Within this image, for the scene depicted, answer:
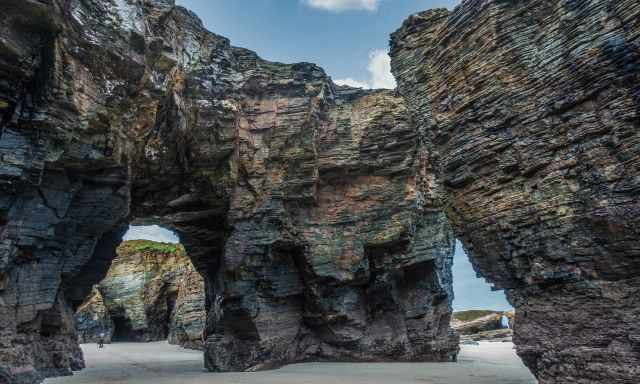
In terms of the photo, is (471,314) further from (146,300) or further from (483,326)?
(146,300)

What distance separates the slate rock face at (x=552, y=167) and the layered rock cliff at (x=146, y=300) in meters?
27.9

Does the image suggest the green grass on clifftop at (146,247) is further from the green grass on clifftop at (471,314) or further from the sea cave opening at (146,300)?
the green grass on clifftop at (471,314)

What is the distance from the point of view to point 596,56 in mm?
9047

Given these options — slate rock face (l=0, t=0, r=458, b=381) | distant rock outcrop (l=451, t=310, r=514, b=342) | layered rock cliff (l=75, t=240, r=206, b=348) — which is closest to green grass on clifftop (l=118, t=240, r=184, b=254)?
layered rock cliff (l=75, t=240, r=206, b=348)

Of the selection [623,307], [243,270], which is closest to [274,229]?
[243,270]

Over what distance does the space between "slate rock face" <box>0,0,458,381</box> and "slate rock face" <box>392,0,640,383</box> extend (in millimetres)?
7502

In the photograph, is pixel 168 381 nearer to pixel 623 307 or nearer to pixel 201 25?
pixel 623 307

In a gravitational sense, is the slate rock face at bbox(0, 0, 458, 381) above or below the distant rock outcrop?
above

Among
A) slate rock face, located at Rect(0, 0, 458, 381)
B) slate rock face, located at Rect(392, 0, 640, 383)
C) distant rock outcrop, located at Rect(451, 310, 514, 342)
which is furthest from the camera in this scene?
distant rock outcrop, located at Rect(451, 310, 514, 342)

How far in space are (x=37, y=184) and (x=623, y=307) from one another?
15.1 metres

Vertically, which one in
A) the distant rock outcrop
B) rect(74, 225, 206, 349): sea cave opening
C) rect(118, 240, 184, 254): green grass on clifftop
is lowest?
the distant rock outcrop

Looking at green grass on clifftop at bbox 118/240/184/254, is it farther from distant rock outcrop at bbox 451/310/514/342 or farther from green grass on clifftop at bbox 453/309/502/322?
green grass on clifftop at bbox 453/309/502/322

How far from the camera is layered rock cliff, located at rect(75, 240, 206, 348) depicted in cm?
3428

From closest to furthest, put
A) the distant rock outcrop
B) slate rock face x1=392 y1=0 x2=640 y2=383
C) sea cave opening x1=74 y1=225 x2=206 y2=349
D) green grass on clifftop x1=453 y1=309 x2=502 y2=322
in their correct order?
slate rock face x1=392 y1=0 x2=640 y2=383, sea cave opening x1=74 y1=225 x2=206 y2=349, the distant rock outcrop, green grass on clifftop x1=453 y1=309 x2=502 y2=322
